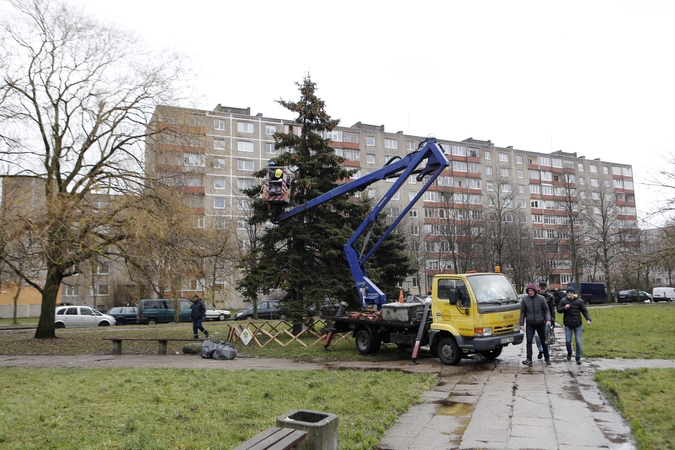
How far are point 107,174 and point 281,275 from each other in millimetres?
7841

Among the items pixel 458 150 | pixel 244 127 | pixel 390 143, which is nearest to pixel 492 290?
pixel 244 127

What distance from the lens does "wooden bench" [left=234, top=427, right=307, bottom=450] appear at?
13.3ft

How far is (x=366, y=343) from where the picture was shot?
14.8 m

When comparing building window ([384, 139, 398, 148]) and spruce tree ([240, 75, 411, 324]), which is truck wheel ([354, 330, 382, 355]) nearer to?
spruce tree ([240, 75, 411, 324])

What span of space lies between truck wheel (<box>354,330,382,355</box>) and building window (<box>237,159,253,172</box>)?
52701 millimetres

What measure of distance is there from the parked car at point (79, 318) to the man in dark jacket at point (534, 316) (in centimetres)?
3198

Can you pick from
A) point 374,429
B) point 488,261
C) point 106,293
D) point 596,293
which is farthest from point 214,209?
point 374,429

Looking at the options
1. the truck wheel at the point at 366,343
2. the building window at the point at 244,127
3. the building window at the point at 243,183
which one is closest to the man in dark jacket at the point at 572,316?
the truck wheel at the point at 366,343

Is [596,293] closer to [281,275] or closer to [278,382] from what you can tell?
[281,275]

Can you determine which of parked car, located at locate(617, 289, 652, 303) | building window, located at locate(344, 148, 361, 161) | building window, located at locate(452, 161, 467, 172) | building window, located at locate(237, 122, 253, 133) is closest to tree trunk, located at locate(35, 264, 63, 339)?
building window, located at locate(237, 122, 253, 133)

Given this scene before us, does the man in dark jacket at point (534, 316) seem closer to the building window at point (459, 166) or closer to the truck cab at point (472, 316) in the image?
the truck cab at point (472, 316)

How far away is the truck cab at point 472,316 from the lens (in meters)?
11.9

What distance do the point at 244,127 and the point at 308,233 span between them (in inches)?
1918

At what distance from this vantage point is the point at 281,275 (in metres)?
19.9
